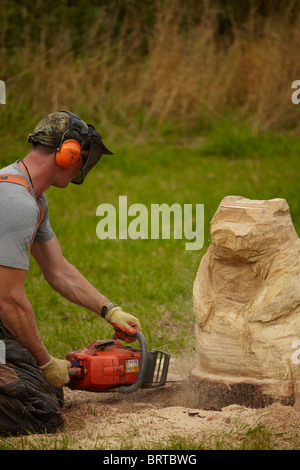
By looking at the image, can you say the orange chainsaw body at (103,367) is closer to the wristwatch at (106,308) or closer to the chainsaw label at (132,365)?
the chainsaw label at (132,365)

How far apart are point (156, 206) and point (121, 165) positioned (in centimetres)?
168

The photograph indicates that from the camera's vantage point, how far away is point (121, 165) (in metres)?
8.75

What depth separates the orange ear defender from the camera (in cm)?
327

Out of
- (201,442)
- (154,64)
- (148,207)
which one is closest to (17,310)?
(201,442)

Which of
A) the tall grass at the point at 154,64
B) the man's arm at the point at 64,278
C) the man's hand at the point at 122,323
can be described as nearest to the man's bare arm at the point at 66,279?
the man's arm at the point at 64,278

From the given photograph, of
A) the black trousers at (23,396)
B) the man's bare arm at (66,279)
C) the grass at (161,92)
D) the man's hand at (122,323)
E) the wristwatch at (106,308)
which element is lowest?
the black trousers at (23,396)

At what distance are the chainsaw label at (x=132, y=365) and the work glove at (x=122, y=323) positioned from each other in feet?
0.46

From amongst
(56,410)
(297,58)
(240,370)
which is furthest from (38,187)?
(297,58)

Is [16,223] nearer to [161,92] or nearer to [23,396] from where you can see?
[23,396]

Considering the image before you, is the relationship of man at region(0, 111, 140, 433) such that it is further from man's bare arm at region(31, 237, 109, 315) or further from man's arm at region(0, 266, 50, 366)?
man's bare arm at region(31, 237, 109, 315)

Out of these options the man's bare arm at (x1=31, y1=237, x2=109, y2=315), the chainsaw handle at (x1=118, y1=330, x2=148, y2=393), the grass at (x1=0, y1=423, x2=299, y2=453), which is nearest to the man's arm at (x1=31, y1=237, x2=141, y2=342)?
the man's bare arm at (x1=31, y1=237, x2=109, y2=315)

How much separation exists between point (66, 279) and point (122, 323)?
0.47 metres

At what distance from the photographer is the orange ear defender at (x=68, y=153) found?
10.7 feet

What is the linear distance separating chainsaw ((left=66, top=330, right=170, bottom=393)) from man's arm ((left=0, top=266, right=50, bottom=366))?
0.28 m
